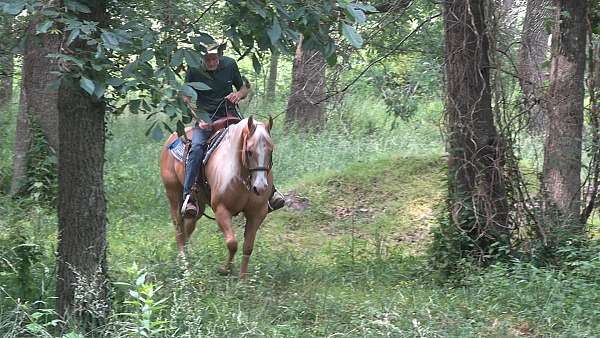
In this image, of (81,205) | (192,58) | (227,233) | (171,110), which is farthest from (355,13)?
(227,233)

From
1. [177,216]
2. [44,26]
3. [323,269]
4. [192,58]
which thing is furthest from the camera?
[177,216]

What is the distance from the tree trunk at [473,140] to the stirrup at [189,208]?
2.92 m

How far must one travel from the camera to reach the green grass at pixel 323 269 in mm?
6438

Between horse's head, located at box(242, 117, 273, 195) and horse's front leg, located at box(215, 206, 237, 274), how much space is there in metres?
0.58

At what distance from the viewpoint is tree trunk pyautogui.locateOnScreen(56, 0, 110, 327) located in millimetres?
6355

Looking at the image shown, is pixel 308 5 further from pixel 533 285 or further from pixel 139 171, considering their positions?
pixel 139 171

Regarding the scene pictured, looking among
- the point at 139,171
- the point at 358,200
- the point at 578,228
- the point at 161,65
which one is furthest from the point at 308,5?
the point at 139,171

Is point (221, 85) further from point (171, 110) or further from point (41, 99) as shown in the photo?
point (171, 110)

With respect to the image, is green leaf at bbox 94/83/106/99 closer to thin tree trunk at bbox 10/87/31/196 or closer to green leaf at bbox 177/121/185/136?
green leaf at bbox 177/121/185/136

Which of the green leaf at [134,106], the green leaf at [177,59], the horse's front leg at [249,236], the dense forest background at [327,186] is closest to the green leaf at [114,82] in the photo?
the dense forest background at [327,186]

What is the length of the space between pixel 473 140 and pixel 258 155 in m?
2.33

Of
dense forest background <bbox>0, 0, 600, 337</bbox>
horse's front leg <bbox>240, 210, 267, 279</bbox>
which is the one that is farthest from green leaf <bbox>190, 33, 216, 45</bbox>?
horse's front leg <bbox>240, 210, 267, 279</bbox>

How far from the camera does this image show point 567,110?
9.68m

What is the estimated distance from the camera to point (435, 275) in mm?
9070
